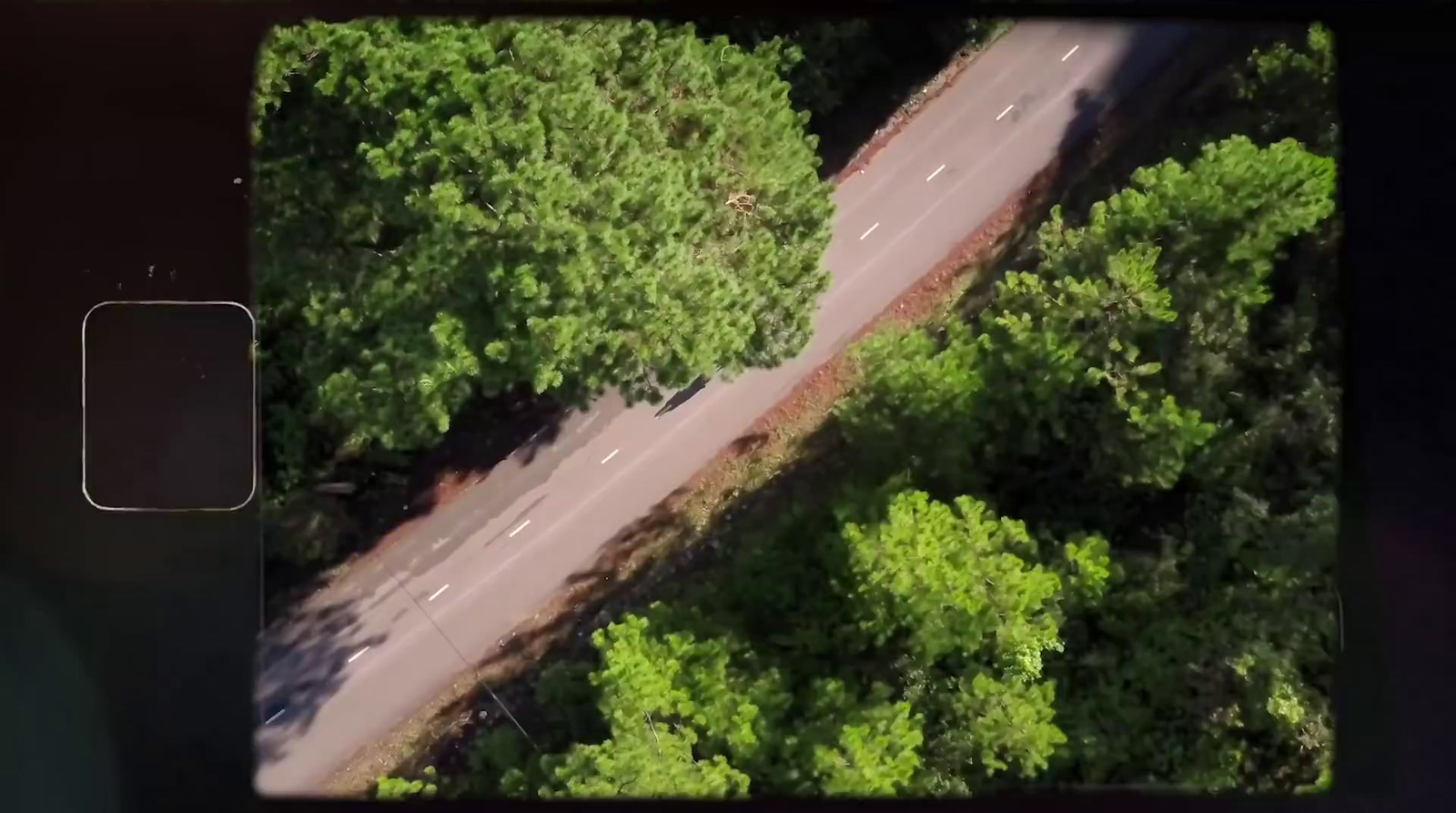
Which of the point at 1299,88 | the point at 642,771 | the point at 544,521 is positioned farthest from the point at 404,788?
the point at 1299,88

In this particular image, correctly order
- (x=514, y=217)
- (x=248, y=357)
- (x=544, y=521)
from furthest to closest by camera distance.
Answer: (x=544, y=521) → (x=248, y=357) → (x=514, y=217)

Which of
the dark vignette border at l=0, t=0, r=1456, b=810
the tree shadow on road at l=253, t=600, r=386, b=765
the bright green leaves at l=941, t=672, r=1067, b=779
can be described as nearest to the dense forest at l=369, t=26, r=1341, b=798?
the bright green leaves at l=941, t=672, r=1067, b=779

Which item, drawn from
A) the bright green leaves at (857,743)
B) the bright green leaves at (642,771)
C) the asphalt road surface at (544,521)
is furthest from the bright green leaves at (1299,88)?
the bright green leaves at (642,771)

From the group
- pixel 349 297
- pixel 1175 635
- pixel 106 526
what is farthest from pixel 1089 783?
pixel 106 526

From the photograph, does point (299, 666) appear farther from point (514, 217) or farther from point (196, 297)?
point (514, 217)

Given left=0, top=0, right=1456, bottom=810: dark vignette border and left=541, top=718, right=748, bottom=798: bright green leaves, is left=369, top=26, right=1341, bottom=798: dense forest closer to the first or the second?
left=541, top=718, right=748, bottom=798: bright green leaves

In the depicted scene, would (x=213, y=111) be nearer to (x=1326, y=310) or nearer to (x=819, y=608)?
(x=819, y=608)
